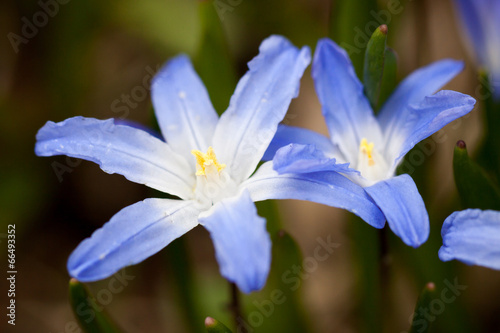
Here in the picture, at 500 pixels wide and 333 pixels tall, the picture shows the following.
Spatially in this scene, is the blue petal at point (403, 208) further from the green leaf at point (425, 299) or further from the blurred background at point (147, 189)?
the blurred background at point (147, 189)

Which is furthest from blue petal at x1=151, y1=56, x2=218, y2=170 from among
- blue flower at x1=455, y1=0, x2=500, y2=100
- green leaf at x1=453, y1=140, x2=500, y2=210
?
blue flower at x1=455, y1=0, x2=500, y2=100

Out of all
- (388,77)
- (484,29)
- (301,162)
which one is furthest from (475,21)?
(301,162)

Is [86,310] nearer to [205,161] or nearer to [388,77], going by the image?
[205,161]

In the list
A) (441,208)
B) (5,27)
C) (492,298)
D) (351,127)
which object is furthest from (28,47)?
(492,298)

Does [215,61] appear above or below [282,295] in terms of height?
above

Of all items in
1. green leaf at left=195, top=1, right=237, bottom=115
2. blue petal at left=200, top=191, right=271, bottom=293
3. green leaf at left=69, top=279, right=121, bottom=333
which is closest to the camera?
blue petal at left=200, top=191, right=271, bottom=293

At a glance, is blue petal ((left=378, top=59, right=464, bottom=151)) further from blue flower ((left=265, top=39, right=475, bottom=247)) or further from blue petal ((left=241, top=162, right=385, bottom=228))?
blue petal ((left=241, top=162, right=385, bottom=228))
